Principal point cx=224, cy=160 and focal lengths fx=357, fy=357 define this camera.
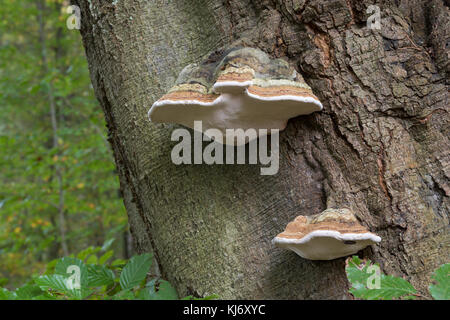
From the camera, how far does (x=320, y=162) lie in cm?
187

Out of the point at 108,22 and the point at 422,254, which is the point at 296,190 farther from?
the point at 108,22

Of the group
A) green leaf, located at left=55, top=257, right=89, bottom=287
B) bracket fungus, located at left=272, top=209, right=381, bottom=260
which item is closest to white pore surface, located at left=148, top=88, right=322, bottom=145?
bracket fungus, located at left=272, top=209, right=381, bottom=260

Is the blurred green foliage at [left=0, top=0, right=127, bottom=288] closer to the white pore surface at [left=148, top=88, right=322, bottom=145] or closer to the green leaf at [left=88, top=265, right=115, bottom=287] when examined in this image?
the green leaf at [left=88, top=265, right=115, bottom=287]

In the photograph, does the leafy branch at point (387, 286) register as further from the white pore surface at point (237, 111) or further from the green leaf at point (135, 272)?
the green leaf at point (135, 272)

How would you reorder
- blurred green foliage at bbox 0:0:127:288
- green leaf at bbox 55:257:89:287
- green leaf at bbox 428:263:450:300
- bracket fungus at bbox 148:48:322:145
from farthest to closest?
blurred green foliage at bbox 0:0:127:288 < green leaf at bbox 55:257:89:287 < bracket fungus at bbox 148:48:322:145 < green leaf at bbox 428:263:450:300

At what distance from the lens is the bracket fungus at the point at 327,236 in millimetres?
1458

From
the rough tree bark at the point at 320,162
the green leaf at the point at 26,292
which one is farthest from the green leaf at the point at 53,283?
the rough tree bark at the point at 320,162

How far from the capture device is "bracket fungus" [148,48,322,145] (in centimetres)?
160

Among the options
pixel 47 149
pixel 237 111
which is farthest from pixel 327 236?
pixel 47 149

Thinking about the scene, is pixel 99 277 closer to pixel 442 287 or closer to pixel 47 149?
pixel 442 287

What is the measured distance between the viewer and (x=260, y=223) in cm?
192

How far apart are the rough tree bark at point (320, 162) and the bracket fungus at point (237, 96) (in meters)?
0.19

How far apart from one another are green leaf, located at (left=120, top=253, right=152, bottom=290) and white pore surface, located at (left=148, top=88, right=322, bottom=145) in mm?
818
